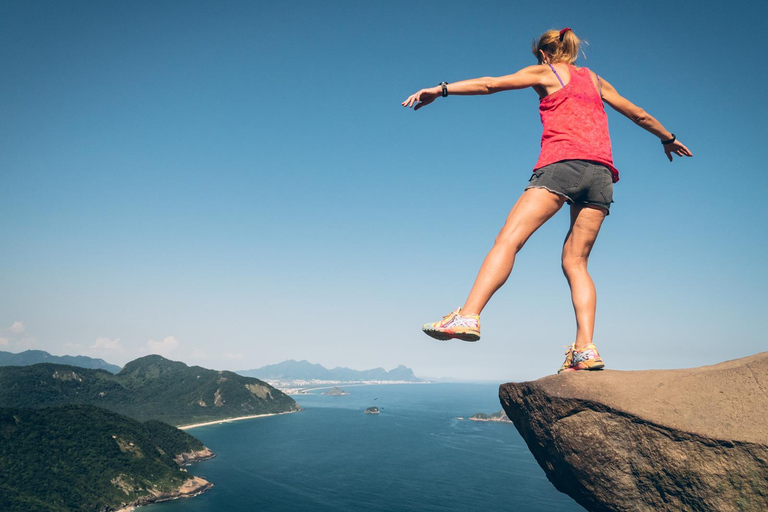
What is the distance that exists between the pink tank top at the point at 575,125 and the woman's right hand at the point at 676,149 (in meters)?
1.07

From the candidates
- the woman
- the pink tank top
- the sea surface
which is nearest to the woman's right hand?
the woman

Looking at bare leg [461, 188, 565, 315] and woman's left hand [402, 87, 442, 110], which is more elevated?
woman's left hand [402, 87, 442, 110]

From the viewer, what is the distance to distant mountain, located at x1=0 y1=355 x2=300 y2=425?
12938 cm

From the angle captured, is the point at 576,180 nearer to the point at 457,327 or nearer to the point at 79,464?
the point at 457,327

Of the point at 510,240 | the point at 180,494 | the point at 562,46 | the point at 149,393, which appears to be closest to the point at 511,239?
the point at 510,240

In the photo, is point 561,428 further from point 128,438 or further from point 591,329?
point 128,438

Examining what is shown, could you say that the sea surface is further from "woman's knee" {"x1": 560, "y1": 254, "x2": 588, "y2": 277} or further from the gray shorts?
the gray shorts

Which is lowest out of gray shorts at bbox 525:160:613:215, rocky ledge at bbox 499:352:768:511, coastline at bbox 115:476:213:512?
coastline at bbox 115:476:213:512

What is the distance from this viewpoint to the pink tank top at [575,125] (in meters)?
3.25

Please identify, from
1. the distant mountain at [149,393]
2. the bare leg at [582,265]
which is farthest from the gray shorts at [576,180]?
the distant mountain at [149,393]

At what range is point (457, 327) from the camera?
280cm

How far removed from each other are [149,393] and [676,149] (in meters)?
197

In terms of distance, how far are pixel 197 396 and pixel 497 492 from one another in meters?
134

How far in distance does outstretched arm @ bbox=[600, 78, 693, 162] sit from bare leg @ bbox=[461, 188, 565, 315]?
136 cm
